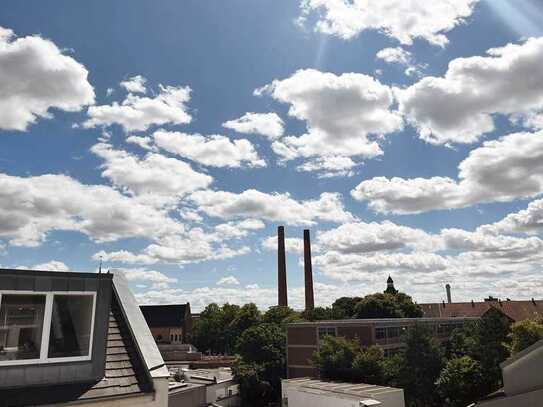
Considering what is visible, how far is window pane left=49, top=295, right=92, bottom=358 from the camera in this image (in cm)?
672

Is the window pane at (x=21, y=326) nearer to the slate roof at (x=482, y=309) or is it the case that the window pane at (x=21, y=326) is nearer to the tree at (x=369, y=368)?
the tree at (x=369, y=368)

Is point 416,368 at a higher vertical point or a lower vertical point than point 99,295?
lower

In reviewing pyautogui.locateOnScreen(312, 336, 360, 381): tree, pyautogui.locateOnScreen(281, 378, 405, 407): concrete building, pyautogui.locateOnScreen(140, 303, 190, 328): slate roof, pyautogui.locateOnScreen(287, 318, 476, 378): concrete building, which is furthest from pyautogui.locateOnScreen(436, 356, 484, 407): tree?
pyautogui.locateOnScreen(140, 303, 190, 328): slate roof

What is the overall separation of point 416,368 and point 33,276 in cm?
4129

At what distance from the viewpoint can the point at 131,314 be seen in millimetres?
8672

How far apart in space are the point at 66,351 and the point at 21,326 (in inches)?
32.5

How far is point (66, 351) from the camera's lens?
22.5ft

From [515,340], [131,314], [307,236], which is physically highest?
[307,236]

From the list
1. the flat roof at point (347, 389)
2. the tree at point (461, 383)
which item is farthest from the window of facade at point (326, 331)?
the tree at point (461, 383)

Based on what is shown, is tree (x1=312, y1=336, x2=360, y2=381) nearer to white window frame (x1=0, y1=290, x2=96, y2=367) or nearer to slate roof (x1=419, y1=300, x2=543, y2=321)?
white window frame (x1=0, y1=290, x2=96, y2=367)

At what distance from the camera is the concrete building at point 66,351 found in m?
6.34

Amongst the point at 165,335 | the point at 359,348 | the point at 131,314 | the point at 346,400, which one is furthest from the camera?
the point at 165,335

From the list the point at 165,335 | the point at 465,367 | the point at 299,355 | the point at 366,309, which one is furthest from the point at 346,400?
the point at 165,335

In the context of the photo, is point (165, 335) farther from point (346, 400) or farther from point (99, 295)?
point (99, 295)
